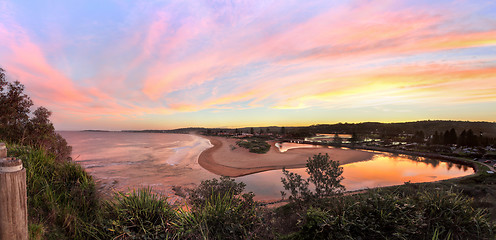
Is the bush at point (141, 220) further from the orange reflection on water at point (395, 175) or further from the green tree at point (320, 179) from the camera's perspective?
the orange reflection on water at point (395, 175)

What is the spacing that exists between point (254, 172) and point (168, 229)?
17.6 meters

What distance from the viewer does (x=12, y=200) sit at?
1609 mm

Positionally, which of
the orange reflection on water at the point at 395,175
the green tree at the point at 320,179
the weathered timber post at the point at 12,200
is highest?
the weathered timber post at the point at 12,200

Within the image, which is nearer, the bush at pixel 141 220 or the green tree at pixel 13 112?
the bush at pixel 141 220

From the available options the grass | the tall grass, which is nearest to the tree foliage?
the tall grass

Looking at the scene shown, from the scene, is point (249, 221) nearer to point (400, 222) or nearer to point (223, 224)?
point (223, 224)

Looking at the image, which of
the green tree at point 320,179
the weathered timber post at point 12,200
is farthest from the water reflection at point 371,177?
the weathered timber post at point 12,200

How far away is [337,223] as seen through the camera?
10.2 feet

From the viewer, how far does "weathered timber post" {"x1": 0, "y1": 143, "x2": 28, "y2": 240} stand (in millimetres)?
1546

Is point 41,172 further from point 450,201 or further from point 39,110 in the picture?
point 39,110

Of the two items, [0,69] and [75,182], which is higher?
[0,69]

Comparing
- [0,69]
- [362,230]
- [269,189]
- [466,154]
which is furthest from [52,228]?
[466,154]

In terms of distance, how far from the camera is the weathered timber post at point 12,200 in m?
1.55

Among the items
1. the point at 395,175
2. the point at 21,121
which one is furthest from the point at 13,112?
the point at 395,175
